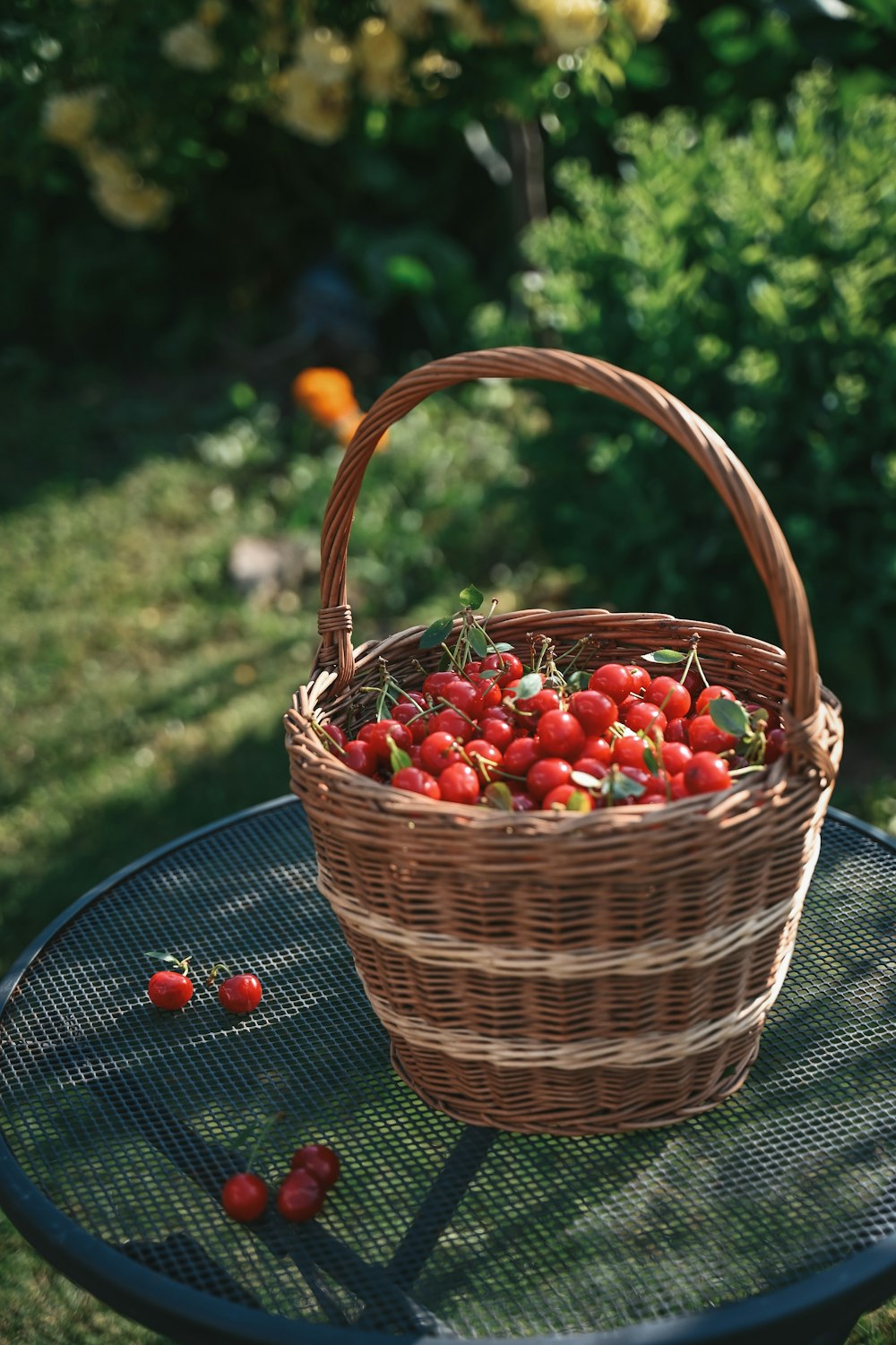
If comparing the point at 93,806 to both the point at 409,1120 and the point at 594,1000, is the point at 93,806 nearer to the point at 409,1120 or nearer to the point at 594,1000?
the point at 409,1120

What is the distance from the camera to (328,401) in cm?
453

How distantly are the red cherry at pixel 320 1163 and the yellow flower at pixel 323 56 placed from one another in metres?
2.88

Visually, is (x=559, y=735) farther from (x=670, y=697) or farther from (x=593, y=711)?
(x=670, y=697)

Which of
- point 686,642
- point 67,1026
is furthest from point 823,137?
point 67,1026

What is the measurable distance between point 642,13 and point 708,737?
272cm

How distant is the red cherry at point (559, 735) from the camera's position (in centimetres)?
125

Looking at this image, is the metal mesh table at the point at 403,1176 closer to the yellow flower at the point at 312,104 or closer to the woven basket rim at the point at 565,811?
the woven basket rim at the point at 565,811

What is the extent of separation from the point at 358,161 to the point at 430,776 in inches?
172

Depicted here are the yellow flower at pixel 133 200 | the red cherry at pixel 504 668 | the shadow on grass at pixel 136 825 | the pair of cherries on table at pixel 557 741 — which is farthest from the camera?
the yellow flower at pixel 133 200

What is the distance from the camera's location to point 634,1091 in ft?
4.11

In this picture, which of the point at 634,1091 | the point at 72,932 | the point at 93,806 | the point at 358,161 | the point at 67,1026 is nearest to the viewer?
the point at 634,1091

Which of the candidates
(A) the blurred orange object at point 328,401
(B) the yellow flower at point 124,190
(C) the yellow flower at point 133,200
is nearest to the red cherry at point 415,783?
(B) the yellow flower at point 124,190

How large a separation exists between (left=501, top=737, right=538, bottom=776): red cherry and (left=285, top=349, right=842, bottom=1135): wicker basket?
0.56ft

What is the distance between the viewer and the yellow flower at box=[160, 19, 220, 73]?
297 centimetres
